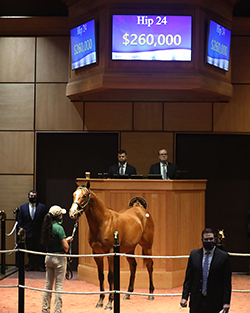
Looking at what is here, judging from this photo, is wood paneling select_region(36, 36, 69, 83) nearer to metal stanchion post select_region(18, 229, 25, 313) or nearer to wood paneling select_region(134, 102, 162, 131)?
wood paneling select_region(134, 102, 162, 131)

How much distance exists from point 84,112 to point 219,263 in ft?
19.7

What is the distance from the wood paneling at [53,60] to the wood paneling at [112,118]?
1.04 metres

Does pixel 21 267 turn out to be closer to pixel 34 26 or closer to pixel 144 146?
pixel 144 146

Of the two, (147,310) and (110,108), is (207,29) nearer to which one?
(110,108)

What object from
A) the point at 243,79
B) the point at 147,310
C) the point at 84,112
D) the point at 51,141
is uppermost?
the point at 243,79

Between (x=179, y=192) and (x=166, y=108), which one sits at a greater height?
(x=166, y=108)

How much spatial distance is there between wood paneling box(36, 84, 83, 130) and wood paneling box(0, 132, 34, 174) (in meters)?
0.39

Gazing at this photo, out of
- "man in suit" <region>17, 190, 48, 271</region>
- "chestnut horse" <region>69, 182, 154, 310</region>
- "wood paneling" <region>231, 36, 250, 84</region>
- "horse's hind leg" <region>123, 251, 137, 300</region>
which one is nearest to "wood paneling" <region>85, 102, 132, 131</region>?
"man in suit" <region>17, 190, 48, 271</region>

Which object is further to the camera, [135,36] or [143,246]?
[135,36]

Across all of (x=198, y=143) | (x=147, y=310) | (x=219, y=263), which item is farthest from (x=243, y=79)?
(x=219, y=263)

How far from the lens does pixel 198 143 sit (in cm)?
970

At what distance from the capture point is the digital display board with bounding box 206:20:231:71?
27.6 feet

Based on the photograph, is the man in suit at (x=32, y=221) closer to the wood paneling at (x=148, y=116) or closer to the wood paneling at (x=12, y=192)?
the wood paneling at (x=12, y=192)

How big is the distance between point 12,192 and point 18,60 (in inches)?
112
